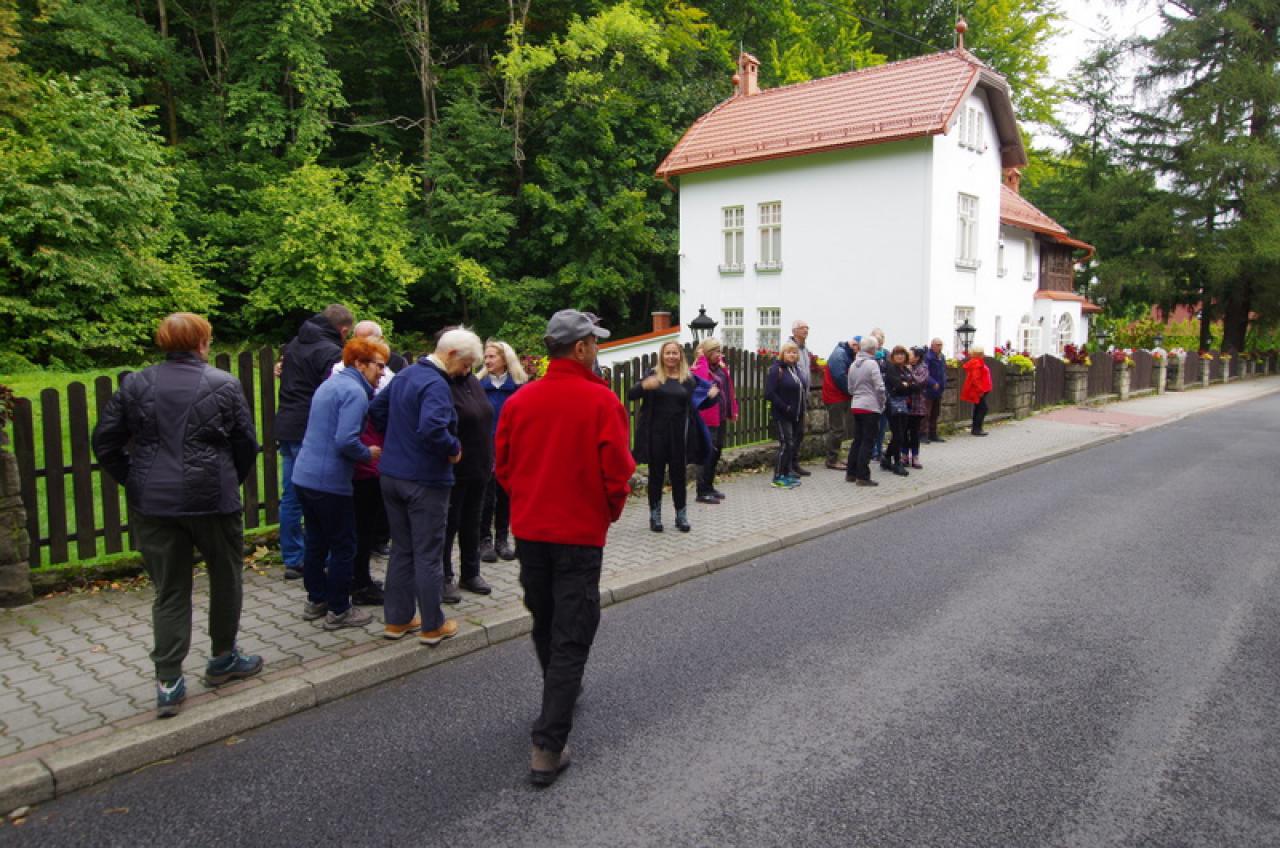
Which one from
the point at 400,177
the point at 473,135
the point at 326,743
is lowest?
the point at 326,743

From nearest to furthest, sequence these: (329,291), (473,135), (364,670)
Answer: (364,670), (329,291), (473,135)

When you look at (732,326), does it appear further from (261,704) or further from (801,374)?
→ (261,704)

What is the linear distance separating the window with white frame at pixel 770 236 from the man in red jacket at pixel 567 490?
2171cm

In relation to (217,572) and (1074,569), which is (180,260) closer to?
(217,572)

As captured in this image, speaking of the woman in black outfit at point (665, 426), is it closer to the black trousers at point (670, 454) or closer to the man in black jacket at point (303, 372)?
the black trousers at point (670, 454)

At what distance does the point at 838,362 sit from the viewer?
11.6 metres

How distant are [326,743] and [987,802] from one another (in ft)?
9.96

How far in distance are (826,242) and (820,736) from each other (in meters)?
21.0

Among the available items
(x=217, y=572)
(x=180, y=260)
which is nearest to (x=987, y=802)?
(x=217, y=572)

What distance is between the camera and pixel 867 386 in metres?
10.5

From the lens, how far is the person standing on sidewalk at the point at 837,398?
11602 mm

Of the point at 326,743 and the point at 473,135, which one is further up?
the point at 473,135

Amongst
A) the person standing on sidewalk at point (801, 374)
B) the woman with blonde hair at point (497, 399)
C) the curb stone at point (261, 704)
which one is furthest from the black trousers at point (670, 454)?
the person standing on sidewalk at point (801, 374)

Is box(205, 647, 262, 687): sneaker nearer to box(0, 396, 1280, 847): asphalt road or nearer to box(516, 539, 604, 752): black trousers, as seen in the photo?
box(0, 396, 1280, 847): asphalt road
